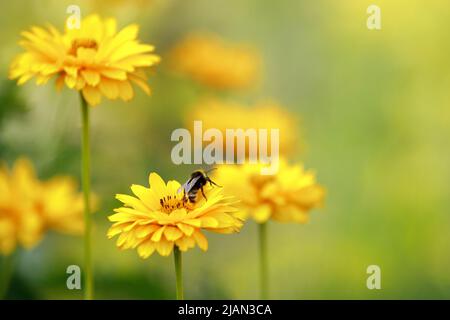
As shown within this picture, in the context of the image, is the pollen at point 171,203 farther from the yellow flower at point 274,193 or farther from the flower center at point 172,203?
the yellow flower at point 274,193

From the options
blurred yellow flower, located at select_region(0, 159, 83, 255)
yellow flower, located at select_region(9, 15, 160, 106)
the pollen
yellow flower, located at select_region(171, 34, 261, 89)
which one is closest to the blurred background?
yellow flower, located at select_region(171, 34, 261, 89)

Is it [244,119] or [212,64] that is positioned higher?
[212,64]

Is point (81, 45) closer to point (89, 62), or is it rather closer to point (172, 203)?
point (89, 62)

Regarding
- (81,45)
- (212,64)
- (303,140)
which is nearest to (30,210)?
(81,45)

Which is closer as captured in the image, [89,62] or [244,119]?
[89,62]

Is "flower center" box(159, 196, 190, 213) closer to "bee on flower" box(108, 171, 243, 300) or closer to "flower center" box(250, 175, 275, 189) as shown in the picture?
"bee on flower" box(108, 171, 243, 300)
